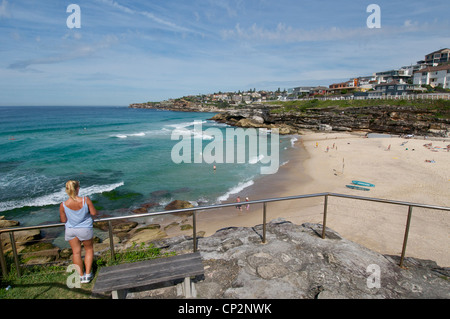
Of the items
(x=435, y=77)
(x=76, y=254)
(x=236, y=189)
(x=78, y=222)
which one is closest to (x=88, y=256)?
(x=76, y=254)

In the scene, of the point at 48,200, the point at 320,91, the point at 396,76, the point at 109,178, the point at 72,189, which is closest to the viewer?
the point at 72,189

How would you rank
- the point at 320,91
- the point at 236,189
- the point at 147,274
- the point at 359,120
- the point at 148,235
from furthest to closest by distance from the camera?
1. the point at 320,91
2. the point at 359,120
3. the point at 236,189
4. the point at 148,235
5. the point at 147,274

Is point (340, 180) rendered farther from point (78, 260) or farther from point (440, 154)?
point (78, 260)

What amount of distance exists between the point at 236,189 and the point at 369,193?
949 cm

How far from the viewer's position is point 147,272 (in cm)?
360

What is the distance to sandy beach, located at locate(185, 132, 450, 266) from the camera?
34.9ft

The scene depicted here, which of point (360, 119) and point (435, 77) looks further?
point (435, 77)

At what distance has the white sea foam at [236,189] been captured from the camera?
59.1 feet

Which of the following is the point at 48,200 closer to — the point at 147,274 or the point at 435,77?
the point at 147,274

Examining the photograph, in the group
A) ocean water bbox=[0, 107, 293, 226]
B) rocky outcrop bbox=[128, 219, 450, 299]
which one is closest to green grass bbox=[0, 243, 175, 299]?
rocky outcrop bbox=[128, 219, 450, 299]

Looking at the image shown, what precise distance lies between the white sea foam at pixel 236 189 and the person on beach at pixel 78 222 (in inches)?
536

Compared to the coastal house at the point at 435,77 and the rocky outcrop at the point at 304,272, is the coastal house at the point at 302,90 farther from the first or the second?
the rocky outcrop at the point at 304,272

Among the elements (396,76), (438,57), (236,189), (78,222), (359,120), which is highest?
(438,57)

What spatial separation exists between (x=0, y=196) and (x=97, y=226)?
10803mm
